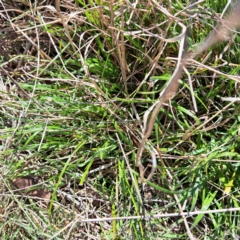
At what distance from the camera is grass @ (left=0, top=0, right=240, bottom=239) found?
1.06 meters

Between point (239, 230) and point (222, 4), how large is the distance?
0.61 m

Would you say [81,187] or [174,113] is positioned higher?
[174,113]

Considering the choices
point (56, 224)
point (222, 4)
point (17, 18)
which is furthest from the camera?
point (17, 18)

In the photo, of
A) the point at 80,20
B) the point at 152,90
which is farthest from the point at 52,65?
the point at 152,90

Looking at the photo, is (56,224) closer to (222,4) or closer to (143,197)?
(143,197)

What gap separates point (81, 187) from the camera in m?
1.20

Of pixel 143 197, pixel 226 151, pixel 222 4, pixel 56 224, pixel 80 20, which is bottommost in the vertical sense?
pixel 56 224

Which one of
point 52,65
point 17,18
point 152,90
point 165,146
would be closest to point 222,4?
point 152,90

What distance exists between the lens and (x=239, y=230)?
106cm

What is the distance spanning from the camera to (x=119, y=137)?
1.13 meters

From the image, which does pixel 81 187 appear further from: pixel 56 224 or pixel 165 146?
pixel 165 146

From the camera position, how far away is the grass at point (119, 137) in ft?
3.49

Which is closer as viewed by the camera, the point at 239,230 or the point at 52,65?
the point at 239,230

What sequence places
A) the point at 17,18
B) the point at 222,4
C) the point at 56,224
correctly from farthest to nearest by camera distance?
the point at 17,18, the point at 56,224, the point at 222,4
